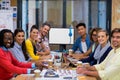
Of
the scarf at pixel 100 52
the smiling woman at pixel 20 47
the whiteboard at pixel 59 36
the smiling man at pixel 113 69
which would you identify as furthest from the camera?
the whiteboard at pixel 59 36

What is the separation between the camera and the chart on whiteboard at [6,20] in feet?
25.9

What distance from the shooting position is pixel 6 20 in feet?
25.9

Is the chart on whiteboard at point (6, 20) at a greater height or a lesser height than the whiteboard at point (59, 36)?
greater

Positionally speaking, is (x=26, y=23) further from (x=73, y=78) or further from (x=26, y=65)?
(x=73, y=78)

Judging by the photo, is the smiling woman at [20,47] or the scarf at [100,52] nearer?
the scarf at [100,52]

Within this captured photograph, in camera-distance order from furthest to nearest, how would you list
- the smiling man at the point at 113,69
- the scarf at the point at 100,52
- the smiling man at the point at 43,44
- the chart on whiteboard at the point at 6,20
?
the chart on whiteboard at the point at 6,20 → the smiling man at the point at 43,44 → the scarf at the point at 100,52 → the smiling man at the point at 113,69

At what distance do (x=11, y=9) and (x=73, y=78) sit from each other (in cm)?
537

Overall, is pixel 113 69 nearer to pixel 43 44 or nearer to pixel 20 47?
pixel 20 47

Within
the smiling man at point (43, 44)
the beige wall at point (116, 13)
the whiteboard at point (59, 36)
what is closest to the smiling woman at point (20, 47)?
the smiling man at point (43, 44)

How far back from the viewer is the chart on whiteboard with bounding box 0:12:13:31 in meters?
7.89

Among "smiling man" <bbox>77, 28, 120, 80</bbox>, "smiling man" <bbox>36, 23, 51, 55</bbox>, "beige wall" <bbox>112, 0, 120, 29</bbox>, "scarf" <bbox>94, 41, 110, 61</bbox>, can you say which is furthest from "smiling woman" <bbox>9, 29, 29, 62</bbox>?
"beige wall" <bbox>112, 0, 120, 29</bbox>

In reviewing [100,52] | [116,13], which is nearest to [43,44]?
[100,52]

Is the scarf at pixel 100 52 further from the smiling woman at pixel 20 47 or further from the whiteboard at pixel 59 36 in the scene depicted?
the whiteboard at pixel 59 36

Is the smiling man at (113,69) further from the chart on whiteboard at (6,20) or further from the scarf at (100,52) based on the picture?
the chart on whiteboard at (6,20)
